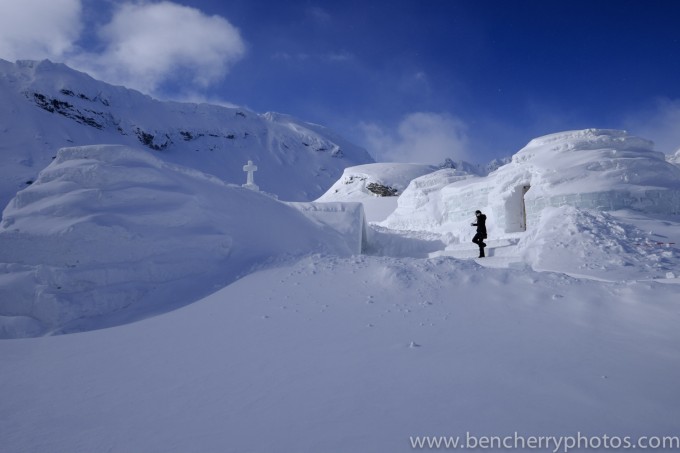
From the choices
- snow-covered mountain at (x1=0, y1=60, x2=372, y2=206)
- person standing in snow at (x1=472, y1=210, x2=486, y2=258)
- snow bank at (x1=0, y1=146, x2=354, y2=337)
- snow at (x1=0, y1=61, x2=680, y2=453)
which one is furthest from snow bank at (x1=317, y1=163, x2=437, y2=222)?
snow-covered mountain at (x1=0, y1=60, x2=372, y2=206)

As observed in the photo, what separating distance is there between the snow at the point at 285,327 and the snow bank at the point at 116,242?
0.03 metres

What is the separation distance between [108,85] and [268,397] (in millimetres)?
76351

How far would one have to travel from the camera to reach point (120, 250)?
18.7 feet

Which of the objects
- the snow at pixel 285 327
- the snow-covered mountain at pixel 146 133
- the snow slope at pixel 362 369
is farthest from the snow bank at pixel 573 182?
the snow-covered mountain at pixel 146 133

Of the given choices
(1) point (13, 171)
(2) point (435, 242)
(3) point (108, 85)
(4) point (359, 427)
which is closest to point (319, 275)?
(4) point (359, 427)

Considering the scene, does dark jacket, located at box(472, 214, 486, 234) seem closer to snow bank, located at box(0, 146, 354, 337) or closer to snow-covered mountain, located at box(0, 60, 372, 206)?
snow bank, located at box(0, 146, 354, 337)

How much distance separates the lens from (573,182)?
1334 cm

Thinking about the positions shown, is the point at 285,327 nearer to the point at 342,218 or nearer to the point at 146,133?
the point at 342,218

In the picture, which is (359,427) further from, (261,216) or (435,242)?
(435,242)

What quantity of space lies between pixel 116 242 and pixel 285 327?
3.40 metres

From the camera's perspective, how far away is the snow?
233 cm

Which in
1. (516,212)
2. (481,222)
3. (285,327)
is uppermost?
(516,212)

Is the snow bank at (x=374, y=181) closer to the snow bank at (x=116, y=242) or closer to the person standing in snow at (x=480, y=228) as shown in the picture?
the person standing in snow at (x=480, y=228)

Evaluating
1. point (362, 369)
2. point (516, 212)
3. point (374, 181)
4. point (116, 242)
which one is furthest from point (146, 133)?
point (362, 369)
